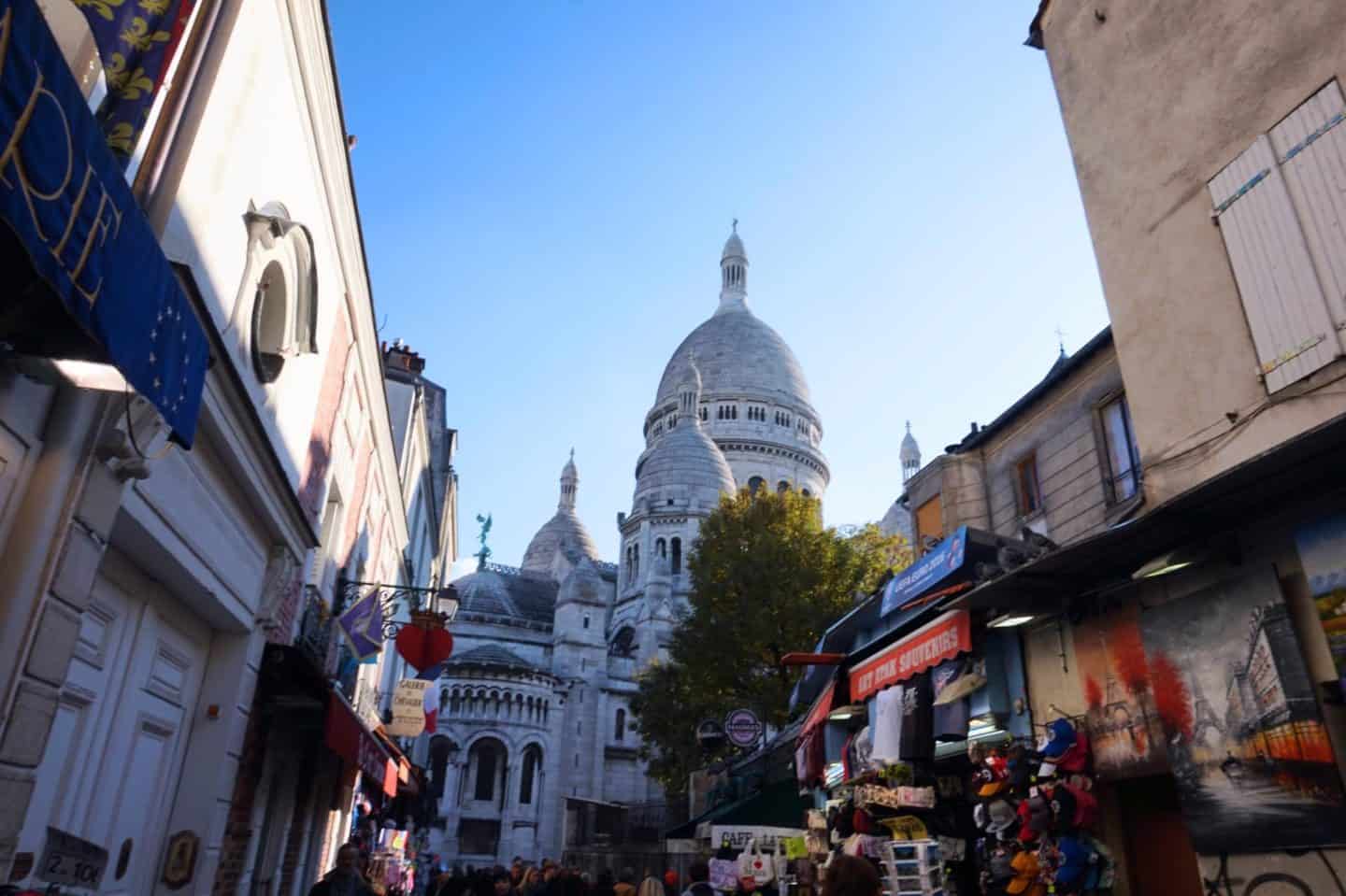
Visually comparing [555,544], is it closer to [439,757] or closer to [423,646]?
[439,757]

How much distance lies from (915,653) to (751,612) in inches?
616

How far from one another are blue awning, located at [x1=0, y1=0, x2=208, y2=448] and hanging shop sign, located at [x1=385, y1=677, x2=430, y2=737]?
13978mm

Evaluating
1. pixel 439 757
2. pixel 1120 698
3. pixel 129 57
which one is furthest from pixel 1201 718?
pixel 439 757

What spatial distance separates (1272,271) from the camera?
24.3 feet

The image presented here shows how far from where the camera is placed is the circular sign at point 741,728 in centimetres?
1775

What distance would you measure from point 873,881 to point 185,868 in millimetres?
6606

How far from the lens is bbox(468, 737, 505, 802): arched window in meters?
51.0

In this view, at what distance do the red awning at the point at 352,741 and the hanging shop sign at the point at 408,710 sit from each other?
15.0 ft

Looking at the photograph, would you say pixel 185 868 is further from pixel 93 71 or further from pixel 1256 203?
pixel 1256 203

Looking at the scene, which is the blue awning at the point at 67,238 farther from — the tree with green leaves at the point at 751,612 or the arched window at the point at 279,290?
the tree with green leaves at the point at 751,612

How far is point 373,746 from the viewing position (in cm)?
1228

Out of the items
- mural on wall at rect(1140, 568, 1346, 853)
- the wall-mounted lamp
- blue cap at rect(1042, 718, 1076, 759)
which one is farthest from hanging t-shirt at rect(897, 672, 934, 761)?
mural on wall at rect(1140, 568, 1346, 853)

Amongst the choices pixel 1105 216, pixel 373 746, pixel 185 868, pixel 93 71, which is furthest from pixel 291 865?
pixel 1105 216

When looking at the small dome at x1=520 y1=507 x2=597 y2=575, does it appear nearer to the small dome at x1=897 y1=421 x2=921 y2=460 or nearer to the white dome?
the white dome
